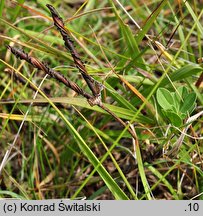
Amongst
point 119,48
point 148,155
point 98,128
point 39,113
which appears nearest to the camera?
point 148,155

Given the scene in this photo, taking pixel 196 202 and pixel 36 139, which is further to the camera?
pixel 36 139

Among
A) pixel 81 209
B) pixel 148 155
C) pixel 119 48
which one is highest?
pixel 119 48

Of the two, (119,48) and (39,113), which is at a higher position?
(119,48)

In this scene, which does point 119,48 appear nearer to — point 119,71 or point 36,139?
point 119,71

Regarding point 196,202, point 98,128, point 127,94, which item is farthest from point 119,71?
point 196,202

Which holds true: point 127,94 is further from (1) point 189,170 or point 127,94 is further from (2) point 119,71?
(1) point 189,170

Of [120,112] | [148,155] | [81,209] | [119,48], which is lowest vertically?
[81,209]

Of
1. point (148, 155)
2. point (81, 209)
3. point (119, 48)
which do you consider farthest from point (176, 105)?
point (119, 48)

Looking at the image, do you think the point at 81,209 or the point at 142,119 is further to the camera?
the point at 142,119

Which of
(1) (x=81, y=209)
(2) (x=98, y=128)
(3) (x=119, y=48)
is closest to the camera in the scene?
(1) (x=81, y=209)

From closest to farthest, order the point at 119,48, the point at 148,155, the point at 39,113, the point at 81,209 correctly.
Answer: the point at 81,209, the point at 148,155, the point at 39,113, the point at 119,48
